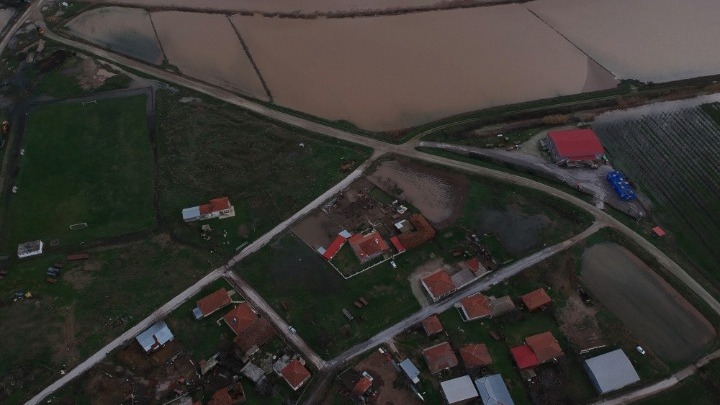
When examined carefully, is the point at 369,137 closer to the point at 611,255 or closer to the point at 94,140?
the point at 611,255

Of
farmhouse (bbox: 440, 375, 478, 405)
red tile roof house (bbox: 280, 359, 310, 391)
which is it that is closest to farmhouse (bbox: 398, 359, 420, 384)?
farmhouse (bbox: 440, 375, 478, 405)

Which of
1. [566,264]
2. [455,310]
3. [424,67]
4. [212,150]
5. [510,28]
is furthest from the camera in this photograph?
[510,28]

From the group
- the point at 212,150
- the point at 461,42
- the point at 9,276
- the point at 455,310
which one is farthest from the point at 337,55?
the point at 9,276

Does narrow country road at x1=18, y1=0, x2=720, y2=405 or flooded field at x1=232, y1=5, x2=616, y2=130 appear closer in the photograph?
narrow country road at x1=18, y1=0, x2=720, y2=405

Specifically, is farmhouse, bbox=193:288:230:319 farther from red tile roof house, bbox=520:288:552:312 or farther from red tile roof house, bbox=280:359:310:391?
red tile roof house, bbox=520:288:552:312

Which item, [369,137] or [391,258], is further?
[369,137]

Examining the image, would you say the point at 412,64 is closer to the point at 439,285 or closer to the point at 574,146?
the point at 574,146

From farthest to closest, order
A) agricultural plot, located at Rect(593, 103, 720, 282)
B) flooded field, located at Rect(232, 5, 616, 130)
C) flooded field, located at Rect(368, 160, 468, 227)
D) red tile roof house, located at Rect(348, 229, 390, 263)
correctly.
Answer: flooded field, located at Rect(232, 5, 616, 130), flooded field, located at Rect(368, 160, 468, 227), agricultural plot, located at Rect(593, 103, 720, 282), red tile roof house, located at Rect(348, 229, 390, 263)
